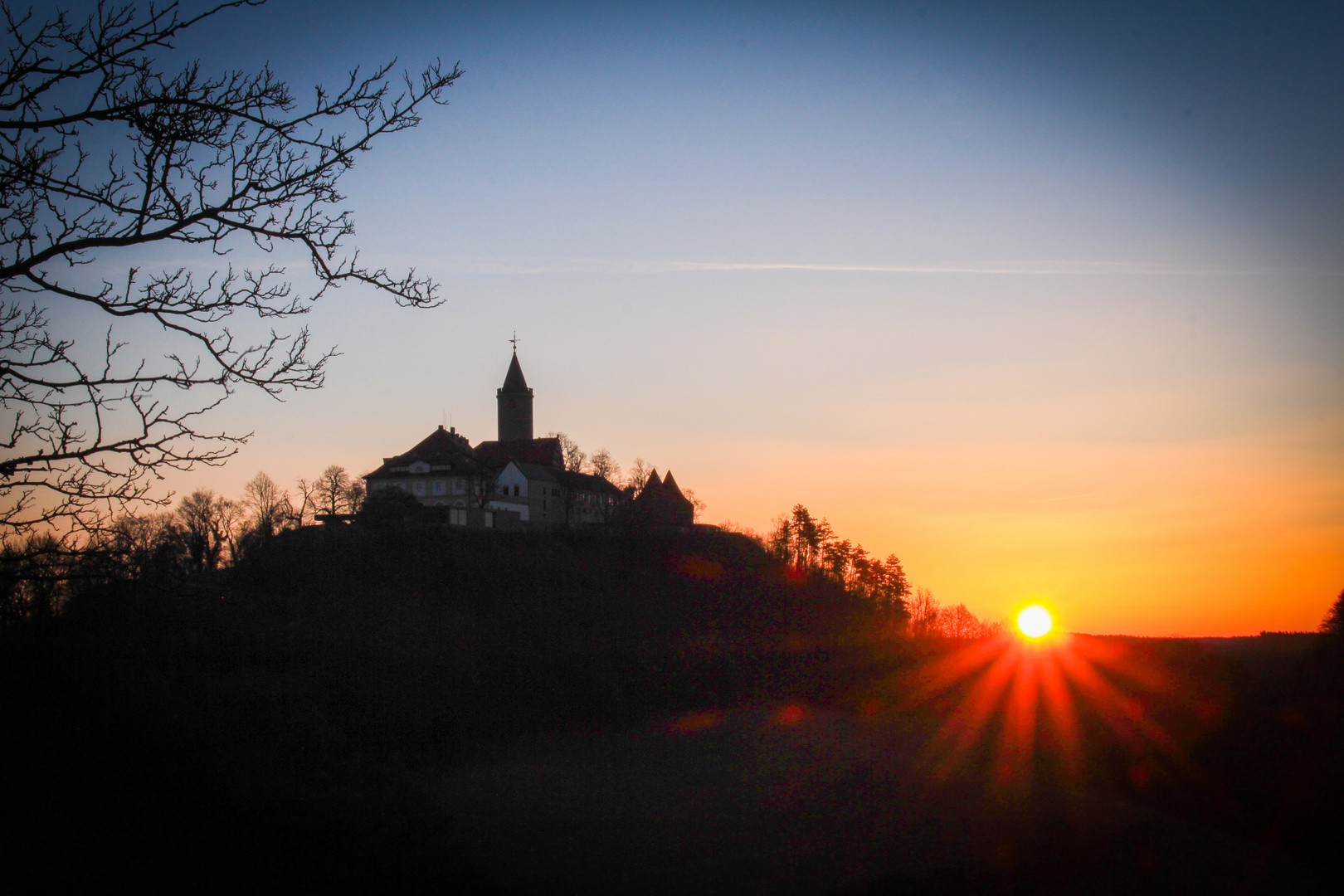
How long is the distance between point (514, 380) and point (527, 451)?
10.8 metres

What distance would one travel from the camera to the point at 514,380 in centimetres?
8469

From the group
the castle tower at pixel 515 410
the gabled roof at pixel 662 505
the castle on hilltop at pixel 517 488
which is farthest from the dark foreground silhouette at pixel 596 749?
the castle tower at pixel 515 410

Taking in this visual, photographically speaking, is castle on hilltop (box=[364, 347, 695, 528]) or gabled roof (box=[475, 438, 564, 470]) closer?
castle on hilltop (box=[364, 347, 695, 528])

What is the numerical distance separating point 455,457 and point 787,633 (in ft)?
98.3

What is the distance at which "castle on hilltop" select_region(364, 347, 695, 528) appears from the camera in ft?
198

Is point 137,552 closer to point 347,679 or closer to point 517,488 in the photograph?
point 347,679

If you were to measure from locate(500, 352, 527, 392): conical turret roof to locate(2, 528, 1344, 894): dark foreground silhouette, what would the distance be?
120ft

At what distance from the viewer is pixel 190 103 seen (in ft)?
21.5

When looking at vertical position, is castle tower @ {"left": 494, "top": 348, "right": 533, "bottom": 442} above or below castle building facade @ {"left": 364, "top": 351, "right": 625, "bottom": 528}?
above

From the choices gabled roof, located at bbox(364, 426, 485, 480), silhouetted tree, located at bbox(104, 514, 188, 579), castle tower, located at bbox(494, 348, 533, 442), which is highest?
castle tower, located at bbox(494, 348, 533, 442)

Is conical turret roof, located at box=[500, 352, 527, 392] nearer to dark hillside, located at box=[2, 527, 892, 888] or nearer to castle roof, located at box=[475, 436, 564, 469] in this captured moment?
castle roof, located at box=[475, 436, 564, 469]

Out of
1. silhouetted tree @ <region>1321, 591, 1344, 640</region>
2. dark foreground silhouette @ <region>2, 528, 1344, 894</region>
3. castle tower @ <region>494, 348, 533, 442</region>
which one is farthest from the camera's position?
castle tower @ <region>494, 348, 533, 442</region>

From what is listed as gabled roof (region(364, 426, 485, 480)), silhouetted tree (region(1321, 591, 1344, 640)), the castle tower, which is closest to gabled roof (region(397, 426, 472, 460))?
gabled roof (region(364, 426, 485, 480))

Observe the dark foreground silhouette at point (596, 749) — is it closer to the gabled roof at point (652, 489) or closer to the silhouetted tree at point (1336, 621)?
the silhouetted tree at point (1336, 621)
